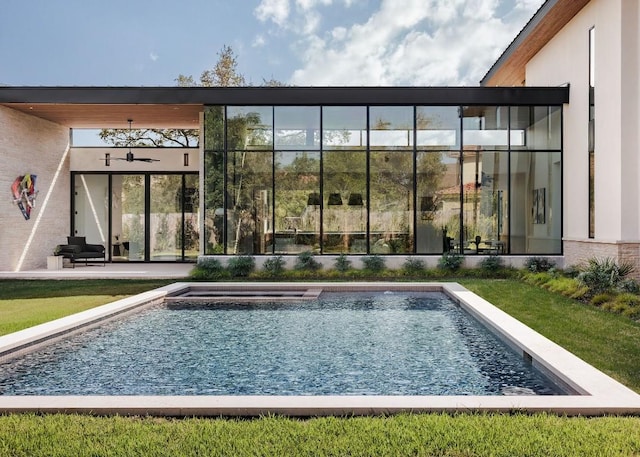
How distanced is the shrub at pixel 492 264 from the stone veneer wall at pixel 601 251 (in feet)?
5.25

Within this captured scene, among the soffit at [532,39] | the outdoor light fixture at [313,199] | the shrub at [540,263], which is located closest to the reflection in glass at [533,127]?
the soffit at [532,39]

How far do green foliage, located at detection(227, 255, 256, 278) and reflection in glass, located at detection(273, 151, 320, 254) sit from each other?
2.83 ft

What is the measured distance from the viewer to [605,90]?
11234mm

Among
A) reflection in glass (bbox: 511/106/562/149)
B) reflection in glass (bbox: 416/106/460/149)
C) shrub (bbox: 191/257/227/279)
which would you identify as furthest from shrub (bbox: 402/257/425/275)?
shrub (bbox: 191/257/227/279)

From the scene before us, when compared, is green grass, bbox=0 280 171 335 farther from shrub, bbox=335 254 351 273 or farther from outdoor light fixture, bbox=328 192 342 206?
outdoor light fixture, bbox=328 192 342 206

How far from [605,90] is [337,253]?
7103mm

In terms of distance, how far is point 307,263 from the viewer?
1337cm

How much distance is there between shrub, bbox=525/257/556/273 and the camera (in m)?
13.0

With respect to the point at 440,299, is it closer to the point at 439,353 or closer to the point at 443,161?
the point at 439,353

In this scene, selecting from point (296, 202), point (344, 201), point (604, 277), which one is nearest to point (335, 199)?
point (344, 201)

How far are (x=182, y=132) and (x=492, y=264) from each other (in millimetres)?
19410

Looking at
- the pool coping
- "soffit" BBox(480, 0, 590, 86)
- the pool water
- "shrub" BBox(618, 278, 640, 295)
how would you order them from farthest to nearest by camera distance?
"soffit" BBox(480, 0, 590, 86) → "shrub" BBox(618, 278, 640, 295) → the pool water → the pool coping

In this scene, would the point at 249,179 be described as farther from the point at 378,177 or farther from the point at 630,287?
the point at 630,287

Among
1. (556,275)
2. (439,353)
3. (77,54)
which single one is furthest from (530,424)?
(77,54)
